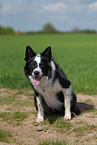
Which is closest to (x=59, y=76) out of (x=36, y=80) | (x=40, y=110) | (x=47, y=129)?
(x=36, y=80)

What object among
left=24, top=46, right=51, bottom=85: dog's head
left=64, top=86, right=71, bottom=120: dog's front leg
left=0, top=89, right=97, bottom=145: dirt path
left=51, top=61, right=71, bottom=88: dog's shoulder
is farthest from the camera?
left=64, top=86, right=71, bottom=120: dog's front leg

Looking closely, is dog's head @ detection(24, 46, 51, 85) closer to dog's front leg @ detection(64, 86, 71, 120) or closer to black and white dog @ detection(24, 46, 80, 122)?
black and white dog @ detection(24, 46, 80, 122)

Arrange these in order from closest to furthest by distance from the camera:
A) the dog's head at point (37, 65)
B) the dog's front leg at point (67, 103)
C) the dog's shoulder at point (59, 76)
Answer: the dog's head at point (37, 65) → the dog's shoulder at point (59, 76) → the dog's front leg at point (67, 103)

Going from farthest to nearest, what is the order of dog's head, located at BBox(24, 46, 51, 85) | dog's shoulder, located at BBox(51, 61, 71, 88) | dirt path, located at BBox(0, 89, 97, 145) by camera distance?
dog's shoulder, located at BBox(51, 61, 71, 88), dog's head, located at BBox(24, 46, 51, 85), dirt path, located at BBox(0, 89, 97, 145)

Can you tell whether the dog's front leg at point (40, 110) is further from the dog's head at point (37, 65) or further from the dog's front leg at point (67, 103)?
the dog's head at point (37, 65)

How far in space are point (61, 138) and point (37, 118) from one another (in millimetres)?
1069

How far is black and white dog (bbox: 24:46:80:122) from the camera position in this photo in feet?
13.5

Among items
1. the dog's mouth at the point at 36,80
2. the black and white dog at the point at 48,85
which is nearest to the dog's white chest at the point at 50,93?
the black and white dog at the point at 48,85

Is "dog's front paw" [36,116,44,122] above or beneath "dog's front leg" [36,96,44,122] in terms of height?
beneath

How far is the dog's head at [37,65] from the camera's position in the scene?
13.4ft

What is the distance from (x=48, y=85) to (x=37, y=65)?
1.74ft

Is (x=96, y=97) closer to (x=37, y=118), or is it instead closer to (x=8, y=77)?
(x=37, y=118)

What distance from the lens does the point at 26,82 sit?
8.33 meters

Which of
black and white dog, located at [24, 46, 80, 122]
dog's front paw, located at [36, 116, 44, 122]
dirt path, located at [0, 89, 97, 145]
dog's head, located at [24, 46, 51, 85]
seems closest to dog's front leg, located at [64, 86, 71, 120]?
black and white dog, located at [24, 46, 80, 122]
